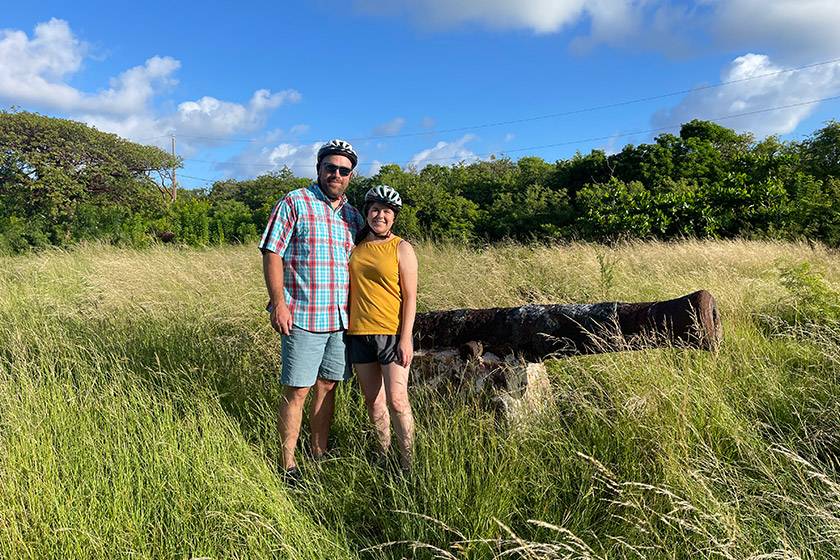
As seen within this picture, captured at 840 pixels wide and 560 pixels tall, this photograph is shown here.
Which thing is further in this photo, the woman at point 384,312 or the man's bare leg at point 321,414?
the man's bare leg at point 321,414

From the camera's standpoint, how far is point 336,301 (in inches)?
118

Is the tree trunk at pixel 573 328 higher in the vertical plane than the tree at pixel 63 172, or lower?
lower

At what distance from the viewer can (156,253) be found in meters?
11.4

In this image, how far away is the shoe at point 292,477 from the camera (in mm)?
2730

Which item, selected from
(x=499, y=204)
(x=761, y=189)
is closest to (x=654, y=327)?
(x=761, y=189)

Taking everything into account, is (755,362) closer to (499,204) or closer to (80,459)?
(80,459)

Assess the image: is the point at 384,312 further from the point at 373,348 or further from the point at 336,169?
the point at 336,169

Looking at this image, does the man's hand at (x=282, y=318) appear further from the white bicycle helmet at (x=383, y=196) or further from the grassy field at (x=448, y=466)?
the white bicycle helmet at (x=383, y=196)

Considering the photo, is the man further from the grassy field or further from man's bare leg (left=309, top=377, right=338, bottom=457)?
the grassy field

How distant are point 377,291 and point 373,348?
328 millimetres

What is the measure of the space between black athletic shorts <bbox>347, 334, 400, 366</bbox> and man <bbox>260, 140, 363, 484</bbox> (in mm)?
112

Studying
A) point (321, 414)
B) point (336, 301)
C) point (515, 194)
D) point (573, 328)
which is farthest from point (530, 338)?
point (515, 194)

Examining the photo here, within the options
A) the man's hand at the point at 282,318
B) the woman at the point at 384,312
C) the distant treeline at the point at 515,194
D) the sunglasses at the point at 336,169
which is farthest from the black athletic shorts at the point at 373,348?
the distant treeline at the point at 515,194

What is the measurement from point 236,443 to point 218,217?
62.3 feet
